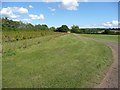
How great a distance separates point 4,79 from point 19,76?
662 millimetres

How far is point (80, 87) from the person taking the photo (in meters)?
7.07

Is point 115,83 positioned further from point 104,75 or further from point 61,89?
point 61,89

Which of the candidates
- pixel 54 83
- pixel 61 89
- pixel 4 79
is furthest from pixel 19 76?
pixel 61 89

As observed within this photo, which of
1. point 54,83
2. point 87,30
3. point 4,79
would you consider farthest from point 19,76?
point 87,30

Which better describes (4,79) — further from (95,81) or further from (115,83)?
(115,83)

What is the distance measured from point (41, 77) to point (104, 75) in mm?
2549

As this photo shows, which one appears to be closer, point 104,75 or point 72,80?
point 72,80

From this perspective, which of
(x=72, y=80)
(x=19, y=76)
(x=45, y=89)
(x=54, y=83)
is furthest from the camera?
(x=19, y=76)

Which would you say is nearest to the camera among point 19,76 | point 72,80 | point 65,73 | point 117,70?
point 72,80

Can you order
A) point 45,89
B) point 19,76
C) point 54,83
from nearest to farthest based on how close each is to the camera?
point 45,89 < point 54,83 < point 19,76

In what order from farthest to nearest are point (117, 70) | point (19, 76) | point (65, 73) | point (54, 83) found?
point (117, 70), point (65, 73), point (19, 76), point (54, 83)

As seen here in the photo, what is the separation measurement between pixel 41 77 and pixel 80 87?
5.82ft

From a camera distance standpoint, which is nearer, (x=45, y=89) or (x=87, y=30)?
(x=45, y=89)

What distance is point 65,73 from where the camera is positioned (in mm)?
9125
